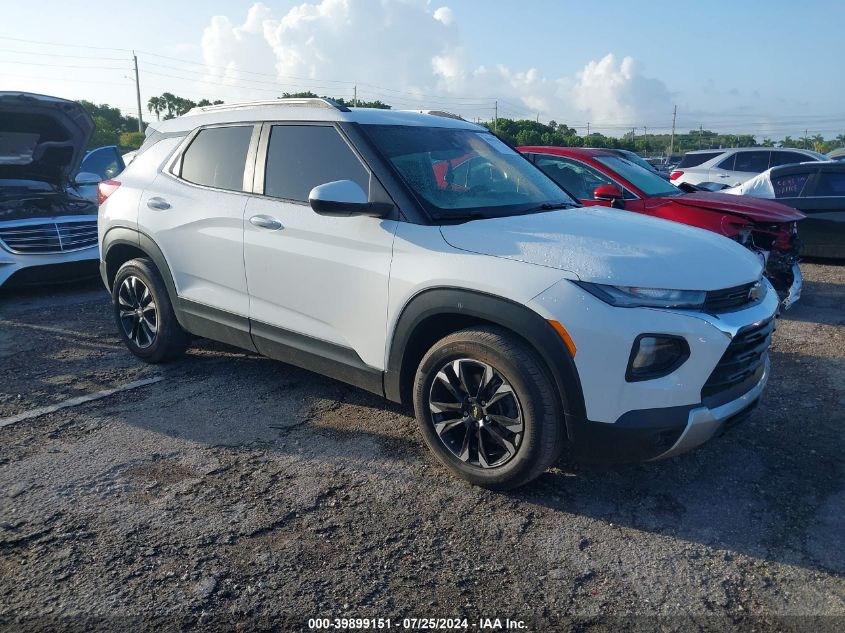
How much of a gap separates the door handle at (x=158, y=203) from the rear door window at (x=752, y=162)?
12.6 m

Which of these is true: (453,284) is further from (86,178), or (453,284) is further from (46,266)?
(86,178)

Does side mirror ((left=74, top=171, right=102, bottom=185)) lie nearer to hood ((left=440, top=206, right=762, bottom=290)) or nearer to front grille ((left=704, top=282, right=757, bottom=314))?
hood ((left=440, top=206, right=762, bottom=290))

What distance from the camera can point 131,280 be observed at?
199 inches

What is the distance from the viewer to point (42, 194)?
7.88 m

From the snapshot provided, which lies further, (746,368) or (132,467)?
(132,467)

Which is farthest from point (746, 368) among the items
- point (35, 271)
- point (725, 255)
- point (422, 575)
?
point (35, 271)

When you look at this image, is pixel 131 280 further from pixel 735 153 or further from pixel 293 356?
pixel 735 153

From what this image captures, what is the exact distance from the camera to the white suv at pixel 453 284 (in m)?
2.85

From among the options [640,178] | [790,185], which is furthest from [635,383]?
[790,185]

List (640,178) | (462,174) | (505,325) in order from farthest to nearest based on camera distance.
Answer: (640,178) < (462,174) < (505,325)

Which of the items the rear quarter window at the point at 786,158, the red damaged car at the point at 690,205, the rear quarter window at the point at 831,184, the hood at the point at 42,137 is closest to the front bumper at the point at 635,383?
the red damaged car at the point at 690,205

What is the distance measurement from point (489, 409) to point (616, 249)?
936 millimetres

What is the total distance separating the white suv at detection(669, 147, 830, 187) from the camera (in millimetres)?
13734

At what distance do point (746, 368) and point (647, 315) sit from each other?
0.71m
